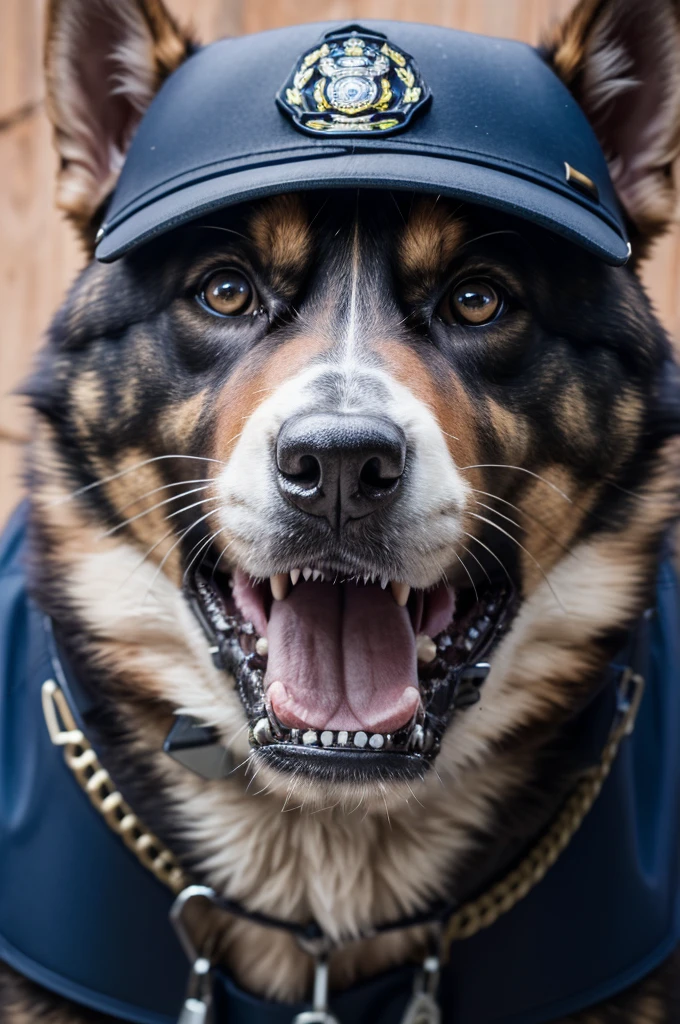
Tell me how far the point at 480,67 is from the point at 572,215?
1.03 feet

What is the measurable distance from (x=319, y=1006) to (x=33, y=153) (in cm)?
278

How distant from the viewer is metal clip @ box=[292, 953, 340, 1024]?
1825 millimetres

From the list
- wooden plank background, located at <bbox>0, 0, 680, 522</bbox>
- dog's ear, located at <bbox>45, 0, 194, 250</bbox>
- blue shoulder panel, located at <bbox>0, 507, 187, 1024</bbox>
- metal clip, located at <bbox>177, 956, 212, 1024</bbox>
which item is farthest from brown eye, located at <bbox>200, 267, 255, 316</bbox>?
wooden plank background, located at <bbox>0, 0, 680, 522</bbox>

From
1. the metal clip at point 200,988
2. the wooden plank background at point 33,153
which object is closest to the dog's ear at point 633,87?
the wooden plank background at point 33,153

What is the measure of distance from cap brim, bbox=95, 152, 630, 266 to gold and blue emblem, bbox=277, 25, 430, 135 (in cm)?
7

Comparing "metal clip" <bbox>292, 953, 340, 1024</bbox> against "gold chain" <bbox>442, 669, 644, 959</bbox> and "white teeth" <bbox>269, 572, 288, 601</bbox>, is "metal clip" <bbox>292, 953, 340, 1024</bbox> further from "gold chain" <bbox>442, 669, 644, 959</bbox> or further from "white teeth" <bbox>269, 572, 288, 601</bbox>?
"white teeth" <bbox>269, 572, 288, 601</bbox>

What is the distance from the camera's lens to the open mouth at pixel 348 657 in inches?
65.4

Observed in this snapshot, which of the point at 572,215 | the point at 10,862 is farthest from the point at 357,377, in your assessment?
the point at 10,862

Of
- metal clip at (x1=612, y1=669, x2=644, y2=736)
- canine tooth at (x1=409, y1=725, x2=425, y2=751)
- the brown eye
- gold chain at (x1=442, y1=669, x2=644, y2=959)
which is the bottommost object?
gold chain at (x1=442, y1=669, x2=644, y2=959)

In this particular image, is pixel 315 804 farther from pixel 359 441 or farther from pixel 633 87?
pixel 633 87

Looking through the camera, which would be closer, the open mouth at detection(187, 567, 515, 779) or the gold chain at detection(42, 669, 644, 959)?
the open mouth at detection(187, 567, 515, 779)

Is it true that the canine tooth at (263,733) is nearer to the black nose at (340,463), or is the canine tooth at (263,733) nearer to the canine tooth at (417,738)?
the canine tooth at (417,738)

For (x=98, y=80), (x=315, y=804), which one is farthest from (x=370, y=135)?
(x=315, y=804)

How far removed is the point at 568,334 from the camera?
188 centimetres
